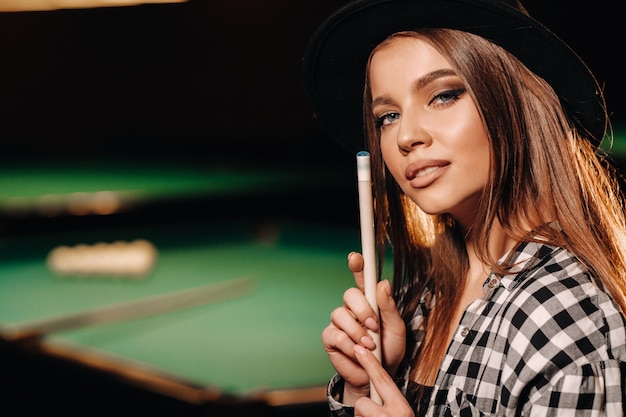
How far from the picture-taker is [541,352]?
1.01 meters

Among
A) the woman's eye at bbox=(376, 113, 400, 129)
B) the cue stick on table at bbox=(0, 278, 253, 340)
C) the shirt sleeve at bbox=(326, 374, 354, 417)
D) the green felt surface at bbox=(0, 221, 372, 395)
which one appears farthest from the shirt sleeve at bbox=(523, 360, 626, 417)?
the cue stick on table at bbox=(0, 278, 253, 340)

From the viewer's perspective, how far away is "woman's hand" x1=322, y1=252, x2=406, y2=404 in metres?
1.23

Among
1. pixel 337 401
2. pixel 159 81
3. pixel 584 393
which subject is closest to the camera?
pixel 584 393

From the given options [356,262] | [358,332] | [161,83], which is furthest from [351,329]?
[161,83]

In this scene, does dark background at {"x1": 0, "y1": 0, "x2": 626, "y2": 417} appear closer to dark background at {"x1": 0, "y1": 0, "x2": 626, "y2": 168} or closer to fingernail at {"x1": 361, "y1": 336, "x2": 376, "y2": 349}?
dark background at {"x1": 0, "y1": 0, "x2": 626, "y2": 168}

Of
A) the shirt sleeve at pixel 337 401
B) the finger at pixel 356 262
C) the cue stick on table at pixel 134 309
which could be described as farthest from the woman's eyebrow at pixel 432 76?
the cue stick on table at pixel 134 309

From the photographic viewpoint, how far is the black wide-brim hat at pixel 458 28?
1.18m

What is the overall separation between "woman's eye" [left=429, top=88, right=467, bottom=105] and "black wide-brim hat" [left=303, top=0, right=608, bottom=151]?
4.2 inches

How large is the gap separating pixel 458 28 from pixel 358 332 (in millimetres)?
526

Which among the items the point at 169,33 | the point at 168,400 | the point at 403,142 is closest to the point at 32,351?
the point at 168,400

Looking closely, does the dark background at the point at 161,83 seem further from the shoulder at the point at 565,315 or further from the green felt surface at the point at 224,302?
the shoulder at the point at 565,315

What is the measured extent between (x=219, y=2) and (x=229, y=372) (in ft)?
18.5

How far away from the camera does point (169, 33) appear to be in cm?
740

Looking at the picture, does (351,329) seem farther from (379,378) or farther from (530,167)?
(530,167)
